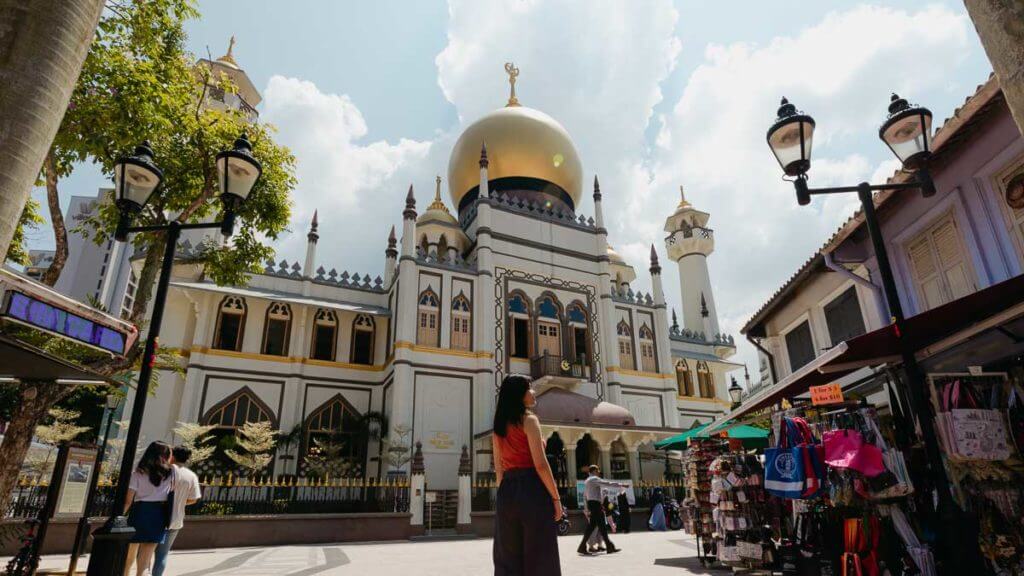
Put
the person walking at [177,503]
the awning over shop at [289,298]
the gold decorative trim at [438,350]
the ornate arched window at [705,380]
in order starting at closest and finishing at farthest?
1. the person walking at [177,503]
2. the awning over shop at [289,298]
3. the gold decorative trim at [438,350]
4. the ornate arched window at [705,380]

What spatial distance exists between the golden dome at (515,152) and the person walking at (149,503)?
71.4ft

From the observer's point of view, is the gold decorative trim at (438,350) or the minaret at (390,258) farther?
the minaret at (390,258)

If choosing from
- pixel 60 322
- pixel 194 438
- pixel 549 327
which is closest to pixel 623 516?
pixel 549 327

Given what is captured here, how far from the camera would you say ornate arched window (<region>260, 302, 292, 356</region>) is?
20625mm

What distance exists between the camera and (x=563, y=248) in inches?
961

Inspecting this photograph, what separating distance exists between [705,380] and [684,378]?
1.32m

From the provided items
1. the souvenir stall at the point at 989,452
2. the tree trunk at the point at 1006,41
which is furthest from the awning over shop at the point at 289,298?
the tree trunk at the point at 1006,41

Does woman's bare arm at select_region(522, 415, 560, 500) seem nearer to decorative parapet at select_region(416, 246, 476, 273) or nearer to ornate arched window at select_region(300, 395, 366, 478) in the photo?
ornate arched window at select_region(300, 395, 366, 478)

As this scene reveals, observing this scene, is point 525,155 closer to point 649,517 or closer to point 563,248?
point 563,248

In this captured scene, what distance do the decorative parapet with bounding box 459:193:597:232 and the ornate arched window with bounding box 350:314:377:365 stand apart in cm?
648

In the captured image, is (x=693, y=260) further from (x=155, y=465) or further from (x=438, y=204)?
(x=155, y=465)

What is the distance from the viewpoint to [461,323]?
21422 millimetres

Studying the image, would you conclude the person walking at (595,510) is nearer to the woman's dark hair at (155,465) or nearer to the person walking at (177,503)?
the person walking at (177,503)

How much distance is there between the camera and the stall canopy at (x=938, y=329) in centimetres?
492
